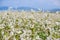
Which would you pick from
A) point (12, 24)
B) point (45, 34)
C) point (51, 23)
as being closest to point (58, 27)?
point (51, 23)

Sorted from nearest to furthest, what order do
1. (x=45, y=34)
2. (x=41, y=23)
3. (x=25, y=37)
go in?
1. (x=25, y=37)
2. (x=45, y=34)
3. (x=41, y=23)

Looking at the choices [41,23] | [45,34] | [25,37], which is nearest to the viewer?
[25,37]

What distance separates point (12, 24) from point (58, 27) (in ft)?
3.66

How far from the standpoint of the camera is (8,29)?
5.45m

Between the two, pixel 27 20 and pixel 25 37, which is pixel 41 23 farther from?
pixel 25 37

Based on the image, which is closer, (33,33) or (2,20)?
(33,33)

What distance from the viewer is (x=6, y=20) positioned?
6133 mm

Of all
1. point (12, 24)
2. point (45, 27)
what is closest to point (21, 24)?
point (12, 24)

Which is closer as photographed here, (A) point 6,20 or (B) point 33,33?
(B) point 33,33

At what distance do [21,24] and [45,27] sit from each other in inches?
22.0

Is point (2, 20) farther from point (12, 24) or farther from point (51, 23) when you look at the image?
point (51, 23)

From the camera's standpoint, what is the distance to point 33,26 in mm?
5668

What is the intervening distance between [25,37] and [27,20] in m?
1.07

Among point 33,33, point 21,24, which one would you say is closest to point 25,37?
point 33,33
